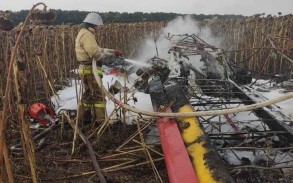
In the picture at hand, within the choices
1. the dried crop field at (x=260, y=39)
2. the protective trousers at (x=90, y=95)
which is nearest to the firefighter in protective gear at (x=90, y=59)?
the protective trousers at (x=90, y=95)

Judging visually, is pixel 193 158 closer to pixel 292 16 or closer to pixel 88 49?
pixel 88 49

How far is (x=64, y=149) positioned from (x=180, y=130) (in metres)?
2.01

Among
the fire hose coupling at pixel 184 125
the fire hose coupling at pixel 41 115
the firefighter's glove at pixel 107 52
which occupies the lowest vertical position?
the fire hose coupling at pixel 41 115

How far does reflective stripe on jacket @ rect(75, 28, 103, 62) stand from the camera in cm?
629

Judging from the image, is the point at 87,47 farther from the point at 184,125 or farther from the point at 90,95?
the point at 184,125

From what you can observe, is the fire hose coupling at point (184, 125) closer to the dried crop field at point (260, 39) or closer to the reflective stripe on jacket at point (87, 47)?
the reflective stripe on jacket at point (87, 47)

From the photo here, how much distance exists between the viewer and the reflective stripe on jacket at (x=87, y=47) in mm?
6293

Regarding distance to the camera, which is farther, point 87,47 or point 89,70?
point 89,70

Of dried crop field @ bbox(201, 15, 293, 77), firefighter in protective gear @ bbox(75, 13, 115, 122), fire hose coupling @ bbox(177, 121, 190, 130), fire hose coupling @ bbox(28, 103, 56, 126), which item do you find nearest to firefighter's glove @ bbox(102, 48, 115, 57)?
firefighter in protective gear @ bbox(75, 13, 115, 122)

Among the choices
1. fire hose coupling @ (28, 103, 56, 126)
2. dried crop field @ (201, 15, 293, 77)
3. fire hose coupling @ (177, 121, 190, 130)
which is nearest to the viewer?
fire hose coupling @ (177, 121, 190, 130)

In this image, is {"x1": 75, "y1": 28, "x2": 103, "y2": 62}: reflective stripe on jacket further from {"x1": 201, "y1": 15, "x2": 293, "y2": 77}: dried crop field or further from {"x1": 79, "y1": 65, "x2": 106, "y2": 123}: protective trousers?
{"x1": 201, "y1": 15, "x2": 293, "y2": 77}: dried crop field

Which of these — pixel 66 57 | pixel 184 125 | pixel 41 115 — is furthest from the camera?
pixel 66 57

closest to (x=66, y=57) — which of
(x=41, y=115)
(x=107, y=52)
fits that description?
(x=107, y=52)

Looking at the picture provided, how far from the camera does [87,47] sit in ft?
20.7
